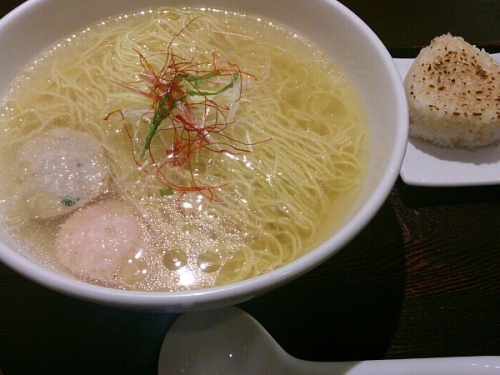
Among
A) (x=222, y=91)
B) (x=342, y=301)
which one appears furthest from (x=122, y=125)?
(x=342, y=301)

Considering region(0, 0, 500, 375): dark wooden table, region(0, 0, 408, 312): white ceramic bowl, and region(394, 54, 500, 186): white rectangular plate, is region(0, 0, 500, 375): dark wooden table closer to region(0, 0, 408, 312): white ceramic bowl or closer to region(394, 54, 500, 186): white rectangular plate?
region(394, 54, 500, 186): white rectangular plate

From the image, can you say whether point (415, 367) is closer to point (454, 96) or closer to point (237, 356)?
point (237, 356)

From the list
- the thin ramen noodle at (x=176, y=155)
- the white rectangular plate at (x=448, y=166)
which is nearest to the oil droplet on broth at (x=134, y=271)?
the thin ramen noodle at (x=176, y=155)

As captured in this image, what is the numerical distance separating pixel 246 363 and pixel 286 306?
0.20 metres

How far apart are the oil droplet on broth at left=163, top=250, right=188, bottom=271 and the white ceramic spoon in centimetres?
15

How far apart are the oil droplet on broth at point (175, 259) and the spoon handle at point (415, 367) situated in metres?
0.42

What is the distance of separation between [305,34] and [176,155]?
27.3 inches

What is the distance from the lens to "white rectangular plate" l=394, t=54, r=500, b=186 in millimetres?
1583

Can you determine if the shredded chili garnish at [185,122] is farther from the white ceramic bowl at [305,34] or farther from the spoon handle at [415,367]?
the spoon handle at [415,367]

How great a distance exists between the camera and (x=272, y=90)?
150cm

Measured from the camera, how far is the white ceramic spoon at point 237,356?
1.08 m

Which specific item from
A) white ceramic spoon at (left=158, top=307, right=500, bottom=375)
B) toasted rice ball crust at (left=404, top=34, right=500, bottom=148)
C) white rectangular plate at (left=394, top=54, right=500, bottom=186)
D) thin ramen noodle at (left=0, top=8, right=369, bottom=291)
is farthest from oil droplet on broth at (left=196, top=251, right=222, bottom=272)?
toasted rice ball crust at (left=404, top=34, right=500, bottom=148)

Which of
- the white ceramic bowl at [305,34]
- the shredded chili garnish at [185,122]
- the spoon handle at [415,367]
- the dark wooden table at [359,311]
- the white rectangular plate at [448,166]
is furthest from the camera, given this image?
the white rectangular plate at [448,166]

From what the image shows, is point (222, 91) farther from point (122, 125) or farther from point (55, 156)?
point (55, 156)
